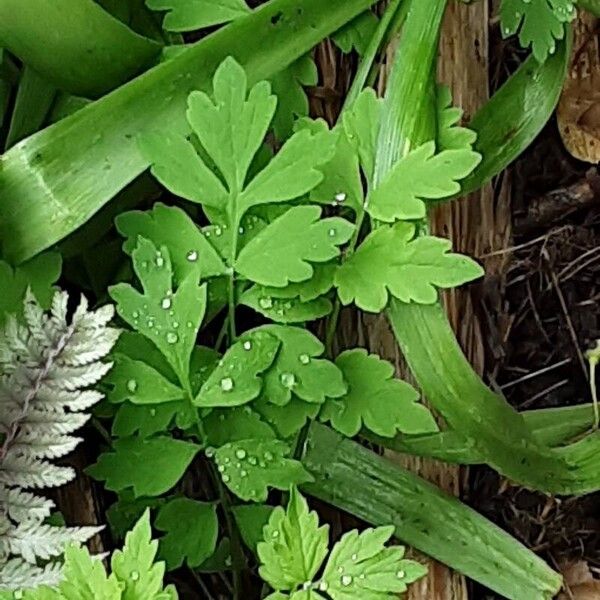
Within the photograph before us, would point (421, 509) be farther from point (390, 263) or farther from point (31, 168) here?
point (31, 168)

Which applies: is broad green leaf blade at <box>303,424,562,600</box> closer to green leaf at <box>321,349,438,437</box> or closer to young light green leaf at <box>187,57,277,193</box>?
green leaf at <box>321,349,438,437</box>

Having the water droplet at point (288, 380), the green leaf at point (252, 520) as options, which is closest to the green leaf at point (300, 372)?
→ the water droplet at point (288, 380)

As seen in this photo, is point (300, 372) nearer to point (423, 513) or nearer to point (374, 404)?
point (374, 404)

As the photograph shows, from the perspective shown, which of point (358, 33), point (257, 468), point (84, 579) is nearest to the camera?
point (84, 579)

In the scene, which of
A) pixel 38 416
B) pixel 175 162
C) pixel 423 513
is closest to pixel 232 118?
pixel 175 162

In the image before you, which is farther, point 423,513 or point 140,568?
point 423,513
